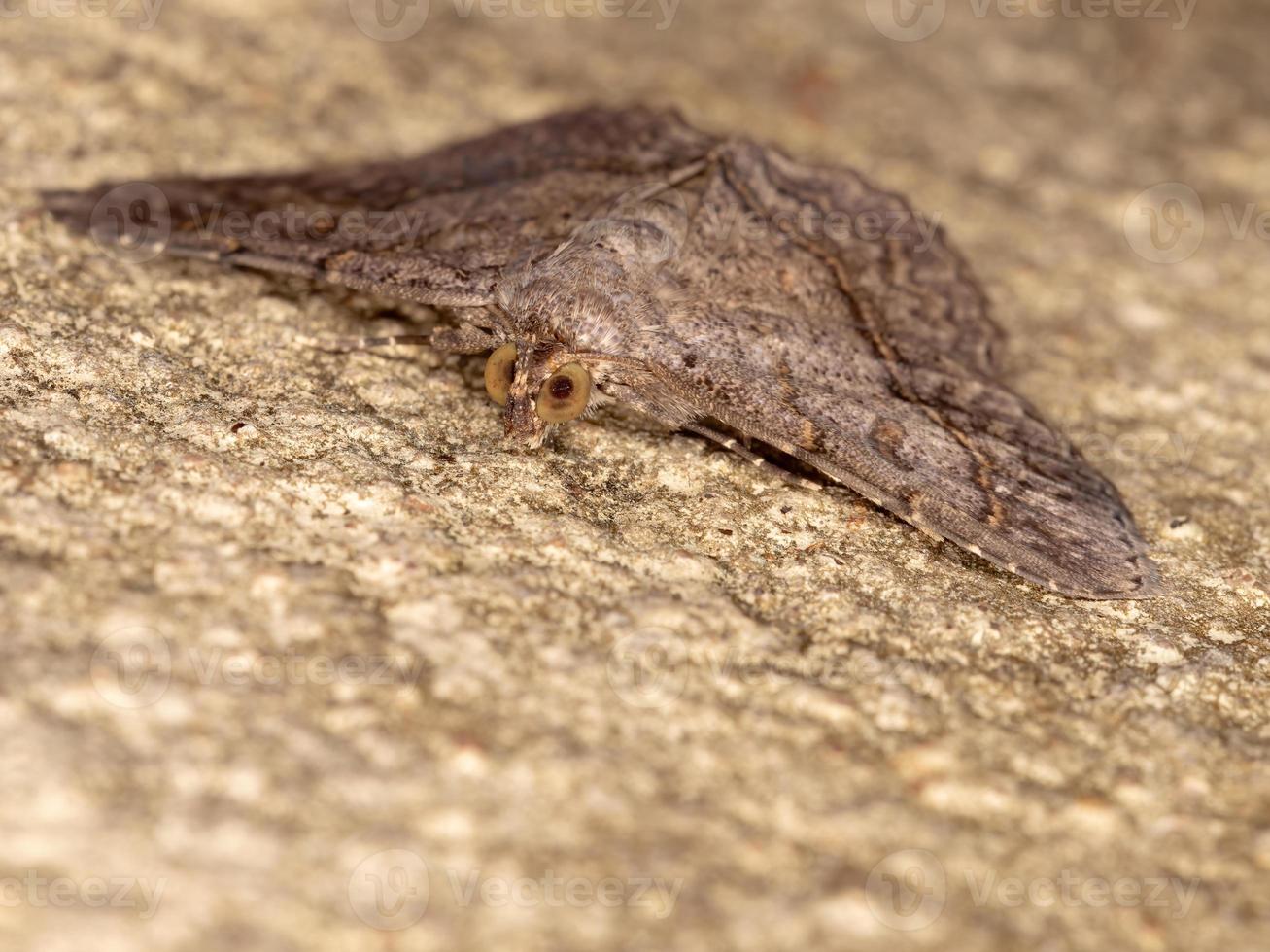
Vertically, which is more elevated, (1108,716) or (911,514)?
(911,514)

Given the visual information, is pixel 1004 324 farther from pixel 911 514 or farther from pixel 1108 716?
pixel 1108 716

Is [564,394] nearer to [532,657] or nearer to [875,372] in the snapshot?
[532,657]

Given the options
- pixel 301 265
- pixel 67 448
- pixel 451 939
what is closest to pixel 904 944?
pixel 451 939

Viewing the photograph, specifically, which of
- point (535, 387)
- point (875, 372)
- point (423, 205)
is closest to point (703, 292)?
point (875, 372)

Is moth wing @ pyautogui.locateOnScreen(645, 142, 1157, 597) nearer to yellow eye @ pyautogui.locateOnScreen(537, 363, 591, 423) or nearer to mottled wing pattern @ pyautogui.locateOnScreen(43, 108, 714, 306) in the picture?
yellow eye @ pyautogui.locateOnScreen(537, 363, 591, 423)

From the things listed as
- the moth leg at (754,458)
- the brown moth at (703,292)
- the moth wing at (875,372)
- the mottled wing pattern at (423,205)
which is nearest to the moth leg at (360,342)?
the brown moth at (703,292)

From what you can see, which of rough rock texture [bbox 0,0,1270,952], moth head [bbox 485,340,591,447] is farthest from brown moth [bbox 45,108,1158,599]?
rough rock texture [bbox 0,0,1270,952]
